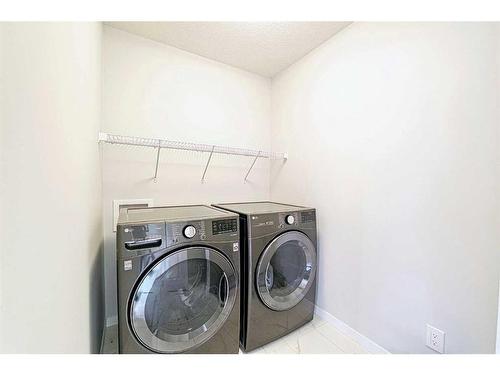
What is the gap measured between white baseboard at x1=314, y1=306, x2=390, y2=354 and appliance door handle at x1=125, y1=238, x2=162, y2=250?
1.51 metres

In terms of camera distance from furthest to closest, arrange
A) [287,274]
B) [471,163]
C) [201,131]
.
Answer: [201,131] < [287,274] < [471,163]

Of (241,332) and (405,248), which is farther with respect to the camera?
(241,332)

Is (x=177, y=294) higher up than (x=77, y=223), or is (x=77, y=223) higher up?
(x=77, y=223)

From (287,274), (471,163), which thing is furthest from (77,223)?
(471,163)

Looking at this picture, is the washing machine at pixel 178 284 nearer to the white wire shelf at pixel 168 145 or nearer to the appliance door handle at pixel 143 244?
the appliance door handle at pixel 143 244

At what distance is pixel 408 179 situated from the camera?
1244mm

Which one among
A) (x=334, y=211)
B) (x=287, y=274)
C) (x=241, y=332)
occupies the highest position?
(x=334, y=211)

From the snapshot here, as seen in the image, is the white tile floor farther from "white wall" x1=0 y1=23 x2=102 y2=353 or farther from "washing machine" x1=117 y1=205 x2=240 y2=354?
"white wall" x1=0 y1=23 x2=102 y2=353

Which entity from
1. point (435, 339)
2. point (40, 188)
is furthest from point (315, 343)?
point (40, 188)

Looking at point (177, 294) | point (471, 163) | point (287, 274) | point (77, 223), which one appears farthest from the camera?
point (287, 274)

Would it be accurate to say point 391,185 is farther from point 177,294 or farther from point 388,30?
point 177,294

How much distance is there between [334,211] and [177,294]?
4.19 feet

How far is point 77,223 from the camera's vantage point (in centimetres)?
81

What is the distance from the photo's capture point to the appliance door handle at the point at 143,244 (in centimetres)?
103
